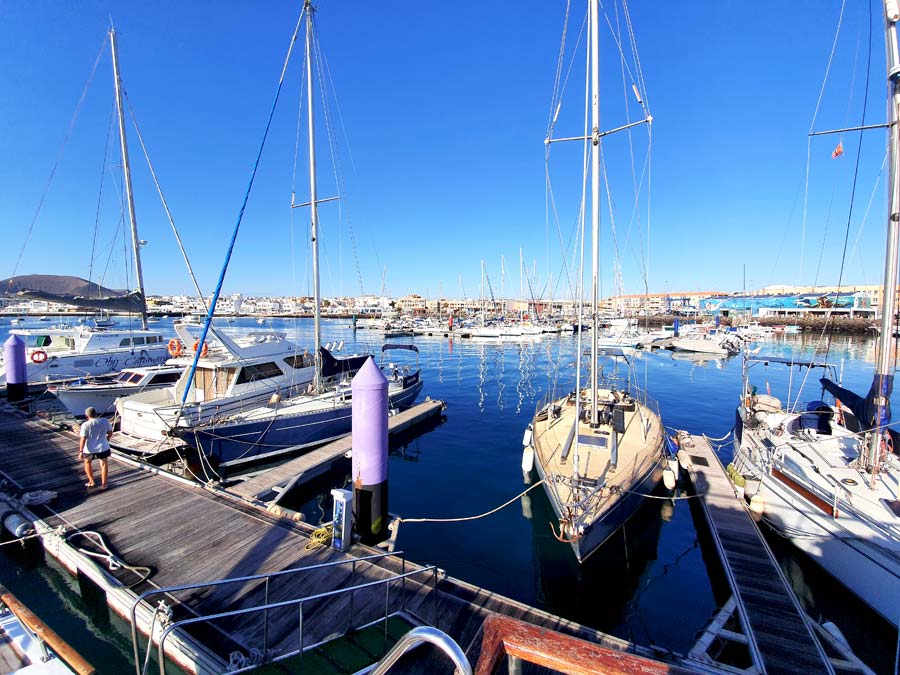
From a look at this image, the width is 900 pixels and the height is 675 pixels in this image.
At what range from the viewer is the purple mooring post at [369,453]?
270 inches

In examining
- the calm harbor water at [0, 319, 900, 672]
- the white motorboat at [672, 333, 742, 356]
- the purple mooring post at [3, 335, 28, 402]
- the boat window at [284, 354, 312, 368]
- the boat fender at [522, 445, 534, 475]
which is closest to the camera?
the calm harbor water at [0, 319, 900, 672]

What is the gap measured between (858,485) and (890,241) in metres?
5.12

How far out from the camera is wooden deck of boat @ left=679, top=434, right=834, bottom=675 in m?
5.30

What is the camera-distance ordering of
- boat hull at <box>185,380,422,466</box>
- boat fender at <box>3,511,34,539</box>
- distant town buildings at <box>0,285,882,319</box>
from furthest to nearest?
distant town buildings at <box>0,285,882,319</box>
boat hull at <box>185,380,422,466</box>
boat fender at <box>3,511,34,539</box>

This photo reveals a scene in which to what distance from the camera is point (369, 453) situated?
691 centimetres

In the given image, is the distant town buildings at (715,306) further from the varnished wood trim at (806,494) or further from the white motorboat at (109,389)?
the varnished wood trim at (806,494)

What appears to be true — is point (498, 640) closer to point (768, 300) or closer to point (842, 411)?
point (842, 411)

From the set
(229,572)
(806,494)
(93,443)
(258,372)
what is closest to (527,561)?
(229,572)

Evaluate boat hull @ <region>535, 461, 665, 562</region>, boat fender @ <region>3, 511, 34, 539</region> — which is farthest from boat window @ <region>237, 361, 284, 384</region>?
boat hull @ <region>535, 461, 665, 562</region>

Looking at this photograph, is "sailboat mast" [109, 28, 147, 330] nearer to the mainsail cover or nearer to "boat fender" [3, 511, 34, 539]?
the mainsail cover

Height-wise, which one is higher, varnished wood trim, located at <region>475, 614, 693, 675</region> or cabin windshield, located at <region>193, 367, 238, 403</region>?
varnished wood trim, located at <region>475, 614, 693, 675</region>

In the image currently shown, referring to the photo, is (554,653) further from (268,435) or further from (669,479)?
(268,435)

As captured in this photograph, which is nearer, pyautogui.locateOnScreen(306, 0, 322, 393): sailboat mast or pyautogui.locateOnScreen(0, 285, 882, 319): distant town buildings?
pyautogui.locateOnScreen(306, 0, 322, 393): sailboat mast

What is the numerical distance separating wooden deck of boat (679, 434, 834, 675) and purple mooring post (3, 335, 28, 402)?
24652mm
